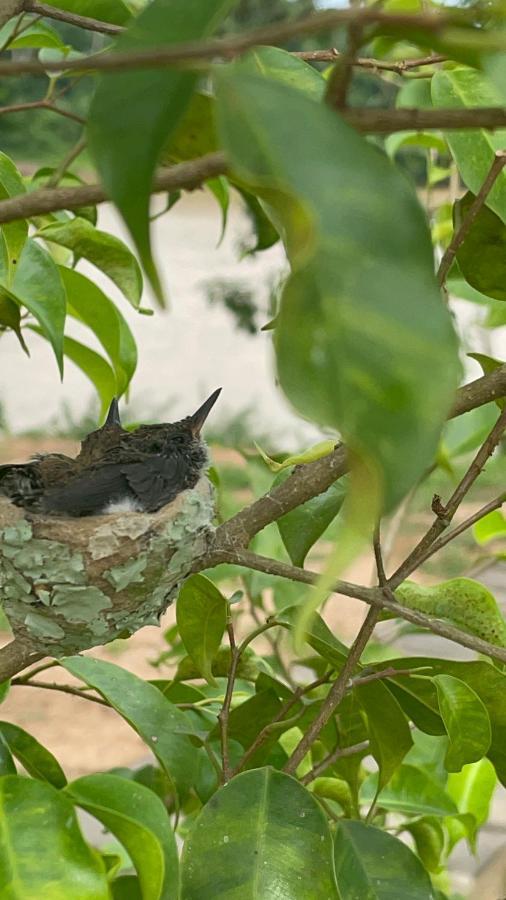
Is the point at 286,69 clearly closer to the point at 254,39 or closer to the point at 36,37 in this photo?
the point at 254,39

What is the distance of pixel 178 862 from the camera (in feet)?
1.74

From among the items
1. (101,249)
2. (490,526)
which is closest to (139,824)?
(101,249)

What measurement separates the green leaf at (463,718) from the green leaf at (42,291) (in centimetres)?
28

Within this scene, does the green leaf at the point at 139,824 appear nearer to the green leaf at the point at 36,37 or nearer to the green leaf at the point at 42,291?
the green leaf at the point at 42,291

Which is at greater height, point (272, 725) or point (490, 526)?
point (272, 725)

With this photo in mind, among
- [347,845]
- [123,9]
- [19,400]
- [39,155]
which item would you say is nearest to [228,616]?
[347,845]

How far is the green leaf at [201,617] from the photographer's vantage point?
679mm

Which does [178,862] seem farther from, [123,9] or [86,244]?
[123,9]

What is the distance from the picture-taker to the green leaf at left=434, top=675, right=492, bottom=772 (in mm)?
571

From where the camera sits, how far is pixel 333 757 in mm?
686

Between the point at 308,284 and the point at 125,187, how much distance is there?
5 cm

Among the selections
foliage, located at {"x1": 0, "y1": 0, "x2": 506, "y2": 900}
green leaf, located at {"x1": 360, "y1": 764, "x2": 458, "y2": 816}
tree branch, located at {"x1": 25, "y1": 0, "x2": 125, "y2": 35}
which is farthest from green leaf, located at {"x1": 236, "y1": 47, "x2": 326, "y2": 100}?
green leaf, located at {"x1": 360, "y1": 764, "x2": 458, "y2": 816}

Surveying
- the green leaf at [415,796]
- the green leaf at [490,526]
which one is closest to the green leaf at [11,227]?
the green leaf at [415,796]

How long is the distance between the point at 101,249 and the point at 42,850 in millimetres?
415
